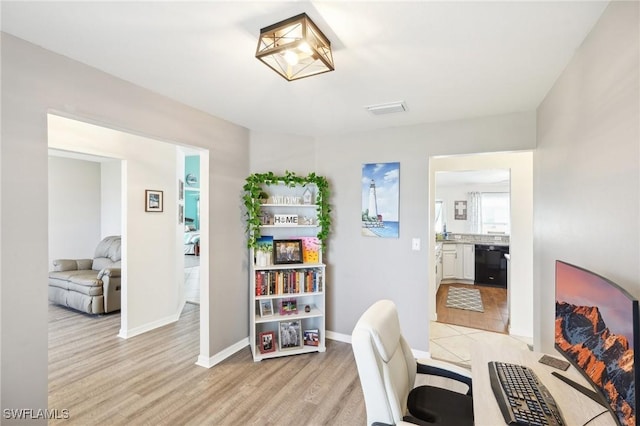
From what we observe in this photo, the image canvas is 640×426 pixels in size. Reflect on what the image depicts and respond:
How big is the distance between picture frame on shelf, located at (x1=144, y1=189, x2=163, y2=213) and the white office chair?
11.5ft

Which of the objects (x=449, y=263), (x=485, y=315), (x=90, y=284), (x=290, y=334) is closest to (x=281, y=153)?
(x=290, y=334)

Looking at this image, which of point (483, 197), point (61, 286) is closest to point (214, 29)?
point (61, 286)

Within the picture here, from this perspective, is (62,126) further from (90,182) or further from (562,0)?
(562,0)

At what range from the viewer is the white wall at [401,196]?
9.57 feet

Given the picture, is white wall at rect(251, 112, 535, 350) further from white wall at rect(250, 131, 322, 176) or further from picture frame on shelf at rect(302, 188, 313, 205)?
picture frame on shelf at rect(302, 188, 313, 205)

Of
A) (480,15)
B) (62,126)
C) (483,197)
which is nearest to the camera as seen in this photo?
(480,15)

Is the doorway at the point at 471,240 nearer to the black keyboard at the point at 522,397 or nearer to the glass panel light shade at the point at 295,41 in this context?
the black keyboard at the point at 522,397

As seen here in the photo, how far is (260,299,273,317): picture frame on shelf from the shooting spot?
3242 millimetres

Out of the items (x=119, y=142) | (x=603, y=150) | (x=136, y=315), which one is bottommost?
(x=136, y=315)

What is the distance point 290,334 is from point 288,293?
0.46m

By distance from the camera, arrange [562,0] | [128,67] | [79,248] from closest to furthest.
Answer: [562,0], [128,67], [79,248]

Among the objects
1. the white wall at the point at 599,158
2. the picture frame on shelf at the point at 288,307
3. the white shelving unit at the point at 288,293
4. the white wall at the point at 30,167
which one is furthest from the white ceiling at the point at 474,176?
the white wall at the point at 30,167

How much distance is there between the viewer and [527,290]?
147 inches

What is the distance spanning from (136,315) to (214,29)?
11.9 feet
